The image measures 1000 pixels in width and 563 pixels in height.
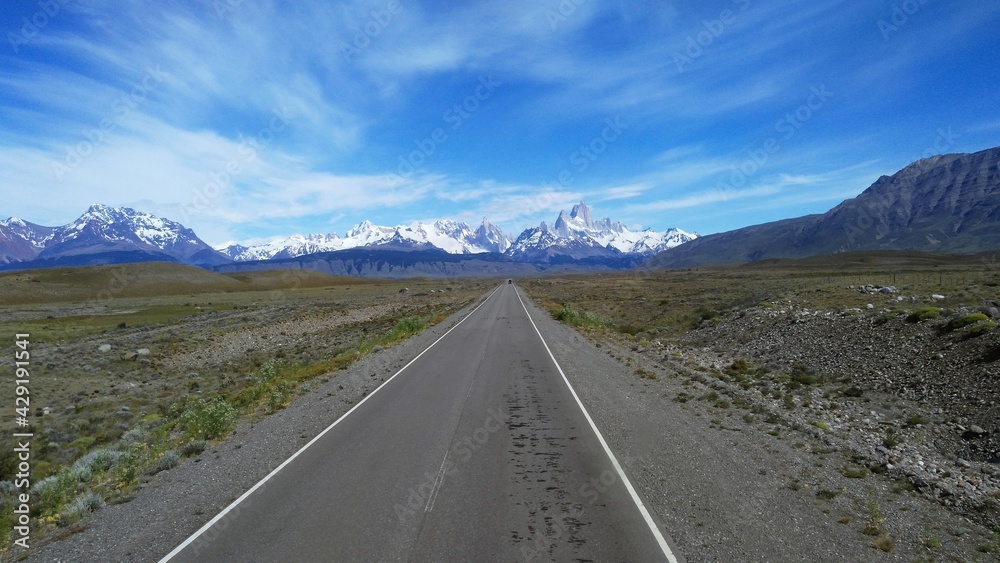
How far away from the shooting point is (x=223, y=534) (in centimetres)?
650

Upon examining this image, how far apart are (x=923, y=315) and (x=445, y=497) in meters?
20.2

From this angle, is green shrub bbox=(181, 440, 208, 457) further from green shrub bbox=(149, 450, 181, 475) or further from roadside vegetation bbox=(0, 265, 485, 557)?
green shrub bbox=(149, 450, 181, 475)

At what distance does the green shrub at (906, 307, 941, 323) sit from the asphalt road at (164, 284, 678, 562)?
15.1m

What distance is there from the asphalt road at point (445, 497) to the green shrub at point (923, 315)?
1510 centimetres

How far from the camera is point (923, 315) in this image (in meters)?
18.7

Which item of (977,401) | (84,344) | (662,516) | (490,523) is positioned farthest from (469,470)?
(84,344)

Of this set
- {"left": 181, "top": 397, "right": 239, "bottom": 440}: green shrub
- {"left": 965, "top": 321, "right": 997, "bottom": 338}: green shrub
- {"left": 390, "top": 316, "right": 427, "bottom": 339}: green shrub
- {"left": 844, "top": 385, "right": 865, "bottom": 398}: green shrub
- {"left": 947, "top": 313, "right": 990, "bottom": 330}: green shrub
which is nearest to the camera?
{"left": 181, "top": 397, "right": 239, "bottom": 440}: green shrub

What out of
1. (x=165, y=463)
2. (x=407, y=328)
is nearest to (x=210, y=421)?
(x=165, y=463)

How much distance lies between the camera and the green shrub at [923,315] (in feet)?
60.7

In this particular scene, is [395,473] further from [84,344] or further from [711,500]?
[84,344]

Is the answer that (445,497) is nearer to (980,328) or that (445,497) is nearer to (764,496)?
(764,496)

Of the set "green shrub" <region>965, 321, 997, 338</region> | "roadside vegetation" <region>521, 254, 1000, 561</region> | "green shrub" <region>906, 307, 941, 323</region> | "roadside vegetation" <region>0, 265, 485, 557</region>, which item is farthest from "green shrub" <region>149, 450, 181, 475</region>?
"green shrub" <region>906, 307, 941, 323</region>

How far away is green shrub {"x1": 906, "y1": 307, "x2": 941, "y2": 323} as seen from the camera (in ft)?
60.7

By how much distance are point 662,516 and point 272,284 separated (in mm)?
163078
